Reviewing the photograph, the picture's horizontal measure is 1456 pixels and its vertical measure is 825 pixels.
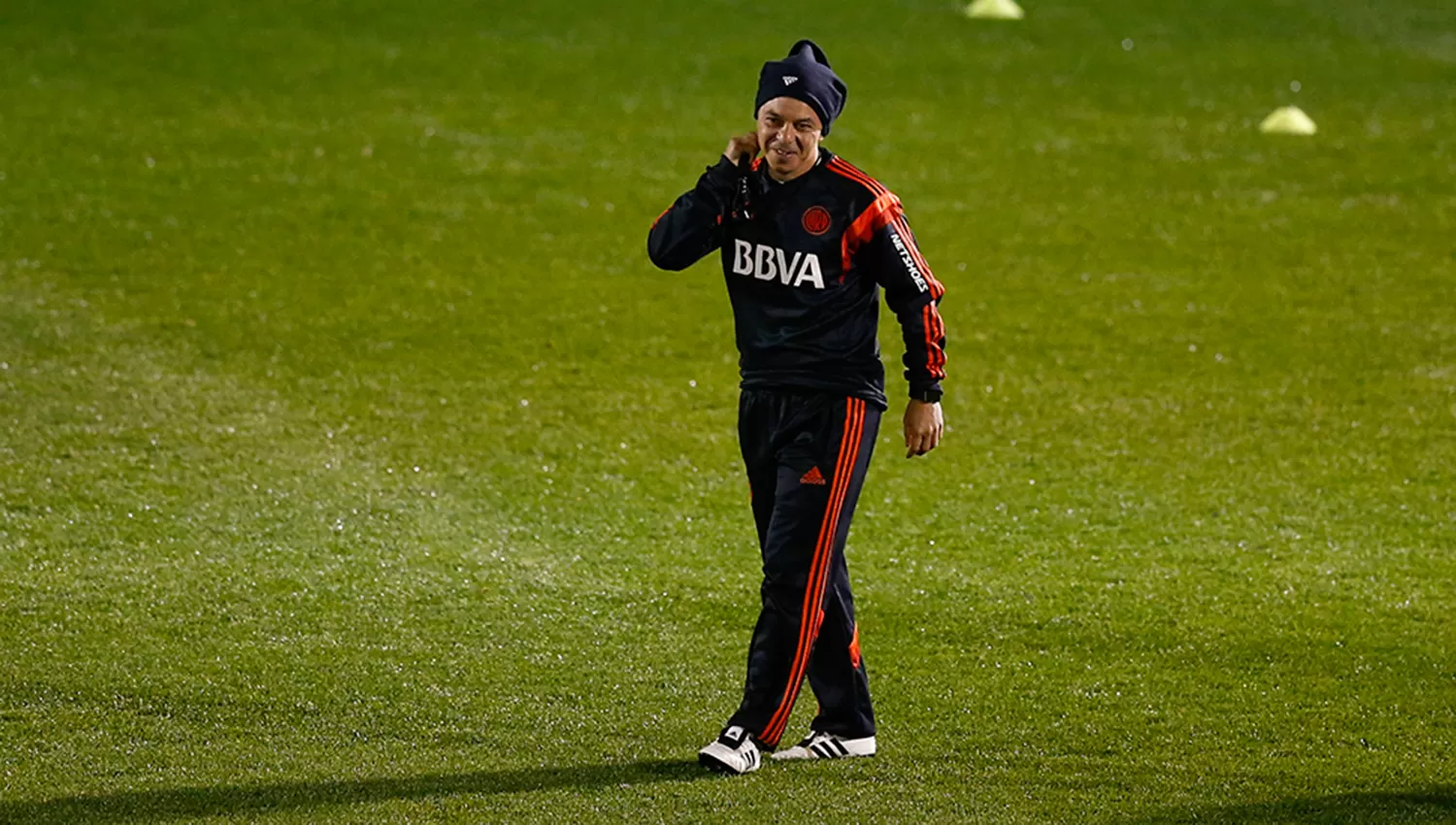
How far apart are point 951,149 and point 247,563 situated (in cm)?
790

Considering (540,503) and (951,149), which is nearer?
(540,503)

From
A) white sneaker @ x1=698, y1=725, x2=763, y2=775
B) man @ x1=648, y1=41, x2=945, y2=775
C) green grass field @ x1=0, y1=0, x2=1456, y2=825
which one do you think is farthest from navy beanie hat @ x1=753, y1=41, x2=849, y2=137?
green grass field @ x1=0, y1=0, x2=1456, y2=825

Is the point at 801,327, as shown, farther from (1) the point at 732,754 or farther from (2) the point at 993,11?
(2) the point at 993,11

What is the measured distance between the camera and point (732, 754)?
492cm

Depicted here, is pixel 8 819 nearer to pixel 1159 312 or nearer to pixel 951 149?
pixel 1159 312

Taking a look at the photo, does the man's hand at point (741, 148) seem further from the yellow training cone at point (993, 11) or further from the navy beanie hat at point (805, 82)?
the yellow training cone at point (993, 11)

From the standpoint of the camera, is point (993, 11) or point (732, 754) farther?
point (993, 11)

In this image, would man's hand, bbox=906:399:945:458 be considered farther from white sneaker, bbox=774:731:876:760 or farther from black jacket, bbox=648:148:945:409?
white sneaker, bbox=774:731:876:760

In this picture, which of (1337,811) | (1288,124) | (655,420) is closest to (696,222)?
(1337,811)

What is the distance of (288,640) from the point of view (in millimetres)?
6051

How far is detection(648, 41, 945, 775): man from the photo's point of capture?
4.82m

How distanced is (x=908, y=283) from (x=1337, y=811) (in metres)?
1.75

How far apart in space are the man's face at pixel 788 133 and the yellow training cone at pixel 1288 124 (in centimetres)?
1022

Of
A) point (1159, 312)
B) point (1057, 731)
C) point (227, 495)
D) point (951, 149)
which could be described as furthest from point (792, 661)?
point (951, 149)
